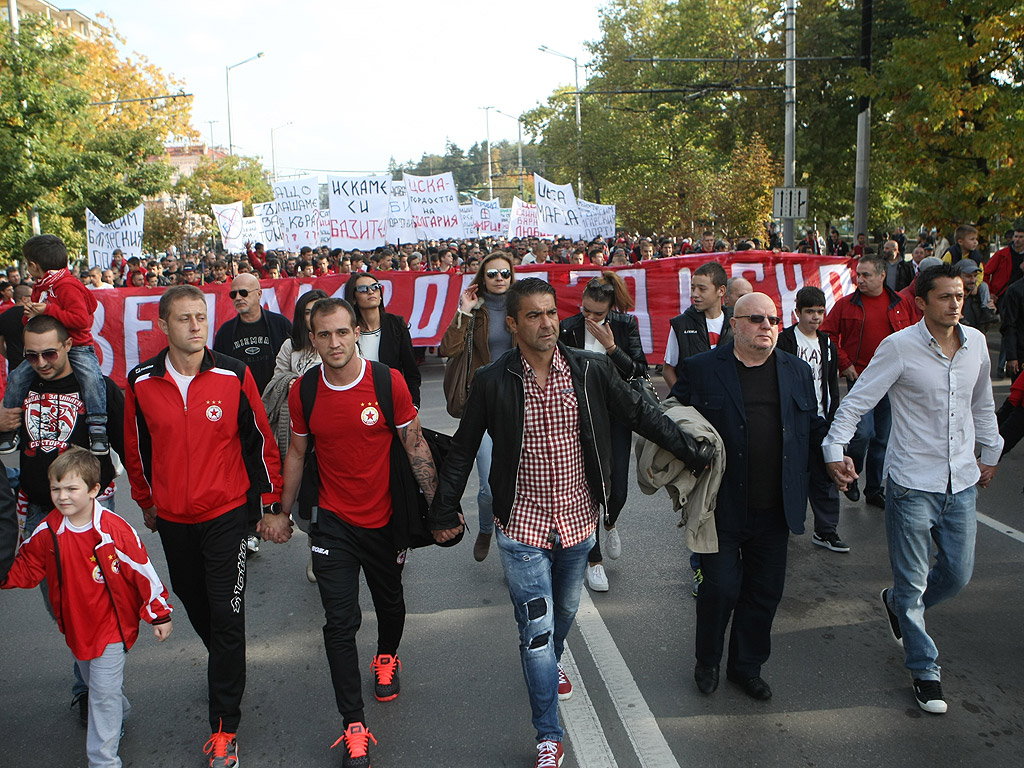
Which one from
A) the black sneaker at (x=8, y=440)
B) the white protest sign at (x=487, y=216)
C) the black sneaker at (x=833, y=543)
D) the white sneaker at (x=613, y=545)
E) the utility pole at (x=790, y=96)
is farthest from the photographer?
the white protest sign at (x=487, y=216)

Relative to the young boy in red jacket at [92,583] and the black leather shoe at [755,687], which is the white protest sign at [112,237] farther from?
the black leather shoe at [755,687]

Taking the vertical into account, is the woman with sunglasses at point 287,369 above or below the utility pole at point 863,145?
below

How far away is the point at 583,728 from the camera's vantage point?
3943 millimetres

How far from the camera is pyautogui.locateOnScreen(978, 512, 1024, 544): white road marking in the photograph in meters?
6.14

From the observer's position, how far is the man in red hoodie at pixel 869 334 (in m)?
6.80

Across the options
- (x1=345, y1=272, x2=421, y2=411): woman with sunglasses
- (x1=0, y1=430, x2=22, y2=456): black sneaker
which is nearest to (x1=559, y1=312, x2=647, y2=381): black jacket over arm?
(x1=345, y1=272, x2=421, y2=411): woman with sunglasses

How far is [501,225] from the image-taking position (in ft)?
118

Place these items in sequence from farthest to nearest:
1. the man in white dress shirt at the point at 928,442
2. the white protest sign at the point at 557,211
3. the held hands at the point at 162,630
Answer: the white protest sign at the point at 557,211, the man in white dress shirt at the point at 928,442, the held hands at the point at 162,630

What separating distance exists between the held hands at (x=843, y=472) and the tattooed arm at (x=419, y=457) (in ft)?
5.86

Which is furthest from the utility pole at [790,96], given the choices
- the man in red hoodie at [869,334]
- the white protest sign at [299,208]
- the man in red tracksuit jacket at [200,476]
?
the man in red tracksuit jacket at [200,476]

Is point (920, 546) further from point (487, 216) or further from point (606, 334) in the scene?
point (487, 216)

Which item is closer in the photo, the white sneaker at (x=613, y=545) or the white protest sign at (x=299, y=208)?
the white sneaker at (x=613, y=545)

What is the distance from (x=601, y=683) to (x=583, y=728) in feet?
1.35

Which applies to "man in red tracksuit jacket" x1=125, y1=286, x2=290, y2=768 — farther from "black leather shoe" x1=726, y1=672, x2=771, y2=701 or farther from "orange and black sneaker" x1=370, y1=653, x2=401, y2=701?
"black leather shoe" x1=726, y1=672, x2=771, y2=701
